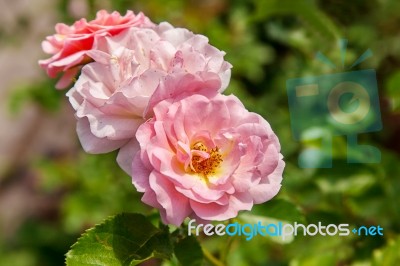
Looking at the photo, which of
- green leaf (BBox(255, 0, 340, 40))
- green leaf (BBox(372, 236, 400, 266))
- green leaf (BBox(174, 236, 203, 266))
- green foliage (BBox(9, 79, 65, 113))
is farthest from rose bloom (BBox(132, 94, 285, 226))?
green foliage (BBox(9, 79, 65, 113))

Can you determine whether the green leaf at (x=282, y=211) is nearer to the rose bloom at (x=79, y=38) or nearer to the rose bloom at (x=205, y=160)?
the rose bloom at (x=205, y=160)

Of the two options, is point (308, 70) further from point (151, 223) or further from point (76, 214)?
point (151, 223)

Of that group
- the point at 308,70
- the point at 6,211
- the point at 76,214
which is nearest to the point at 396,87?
the point at 308,70

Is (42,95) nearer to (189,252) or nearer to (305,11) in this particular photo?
(305,11)

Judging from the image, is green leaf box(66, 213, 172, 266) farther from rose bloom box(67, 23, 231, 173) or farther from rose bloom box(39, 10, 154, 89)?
rose bloom box(39, 10, 154, 89)

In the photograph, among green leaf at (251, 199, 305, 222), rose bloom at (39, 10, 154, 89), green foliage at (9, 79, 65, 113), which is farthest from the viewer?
green foliage at (9, 79, 65, 113)

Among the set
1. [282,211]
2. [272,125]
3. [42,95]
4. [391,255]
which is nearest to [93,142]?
[282,211]
